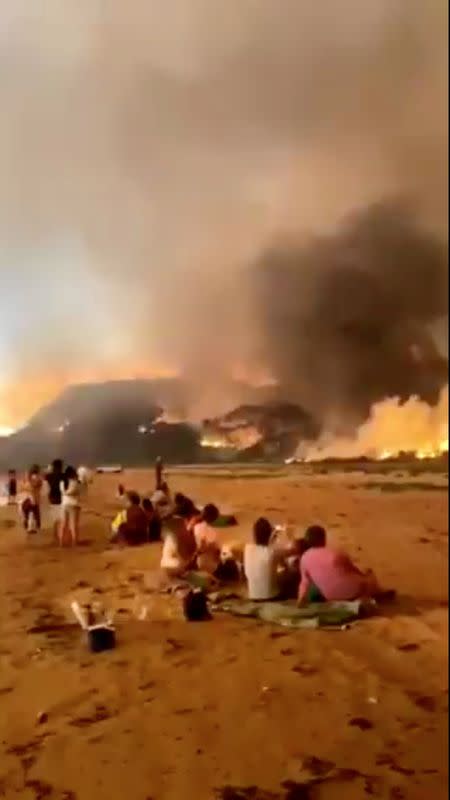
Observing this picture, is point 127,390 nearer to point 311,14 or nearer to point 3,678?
point 3,678

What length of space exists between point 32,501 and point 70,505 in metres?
0.05

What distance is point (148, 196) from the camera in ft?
4.89

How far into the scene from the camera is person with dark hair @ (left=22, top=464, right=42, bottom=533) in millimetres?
1410

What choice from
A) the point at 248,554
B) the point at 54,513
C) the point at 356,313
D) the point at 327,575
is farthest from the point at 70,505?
the point at 356,313

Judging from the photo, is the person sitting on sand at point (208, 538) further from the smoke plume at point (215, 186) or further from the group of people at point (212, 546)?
the smoke plume at point (215, 186)

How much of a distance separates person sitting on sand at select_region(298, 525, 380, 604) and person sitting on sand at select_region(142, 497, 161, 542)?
213 millimetres

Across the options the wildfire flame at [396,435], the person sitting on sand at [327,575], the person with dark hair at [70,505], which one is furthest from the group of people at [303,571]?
the person with dark hair at [70,505]

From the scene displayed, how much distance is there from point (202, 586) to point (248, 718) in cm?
19

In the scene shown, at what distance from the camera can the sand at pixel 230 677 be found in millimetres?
1338

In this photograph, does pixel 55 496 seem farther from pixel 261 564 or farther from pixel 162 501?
pixel 261 564

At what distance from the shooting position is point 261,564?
1487 millimetres

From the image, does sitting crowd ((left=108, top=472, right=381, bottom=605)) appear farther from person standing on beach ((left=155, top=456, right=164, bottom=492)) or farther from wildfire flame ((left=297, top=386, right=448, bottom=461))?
wildfire flame ((left=297, top=386, right=448, bottom=461))

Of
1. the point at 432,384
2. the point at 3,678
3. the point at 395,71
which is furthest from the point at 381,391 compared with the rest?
the point at 3,678

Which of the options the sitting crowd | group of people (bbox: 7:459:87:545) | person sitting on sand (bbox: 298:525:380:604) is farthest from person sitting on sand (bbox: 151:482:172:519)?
person sitting on sand (bbox: 298:525:380:604)
